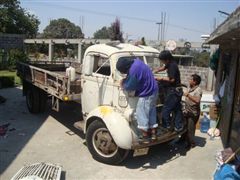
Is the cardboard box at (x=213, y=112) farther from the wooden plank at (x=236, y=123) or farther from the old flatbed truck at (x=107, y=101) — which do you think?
the old flatbed truck at (x=107, y=101)

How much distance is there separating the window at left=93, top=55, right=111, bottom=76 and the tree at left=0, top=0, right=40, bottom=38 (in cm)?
3453

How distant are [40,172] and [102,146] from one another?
134 cm

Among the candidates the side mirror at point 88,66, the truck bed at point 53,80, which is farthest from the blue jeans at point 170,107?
the truck bed at point 53,80

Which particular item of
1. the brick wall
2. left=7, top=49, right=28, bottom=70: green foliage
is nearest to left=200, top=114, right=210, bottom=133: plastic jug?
the brick wall

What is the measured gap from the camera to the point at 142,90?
19.2 ft

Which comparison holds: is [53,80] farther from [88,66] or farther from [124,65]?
[124,65]

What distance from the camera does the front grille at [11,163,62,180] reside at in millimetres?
5032

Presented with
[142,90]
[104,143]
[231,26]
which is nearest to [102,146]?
[104,143]

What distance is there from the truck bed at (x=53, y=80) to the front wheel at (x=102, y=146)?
1.29 m

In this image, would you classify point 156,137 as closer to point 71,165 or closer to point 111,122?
point 111,122

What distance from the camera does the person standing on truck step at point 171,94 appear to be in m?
6.35

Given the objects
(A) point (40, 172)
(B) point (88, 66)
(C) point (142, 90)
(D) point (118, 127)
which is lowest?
(A) point (40, 172)

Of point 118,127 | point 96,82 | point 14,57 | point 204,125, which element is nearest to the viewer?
point 118,127

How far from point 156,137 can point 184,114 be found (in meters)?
1.30
